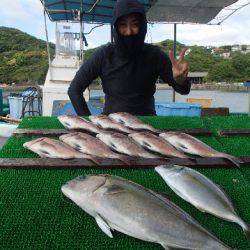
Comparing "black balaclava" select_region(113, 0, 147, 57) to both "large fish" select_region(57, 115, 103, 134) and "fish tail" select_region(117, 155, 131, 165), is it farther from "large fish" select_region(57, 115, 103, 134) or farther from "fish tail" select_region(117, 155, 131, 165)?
"fish tail" select_region(117, 155, 131, 165)

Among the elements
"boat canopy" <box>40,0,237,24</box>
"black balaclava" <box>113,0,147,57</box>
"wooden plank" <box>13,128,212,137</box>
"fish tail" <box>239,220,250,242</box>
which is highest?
"boat canopy" <box>40,0,237,24</box>

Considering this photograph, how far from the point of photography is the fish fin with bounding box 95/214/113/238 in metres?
1.63

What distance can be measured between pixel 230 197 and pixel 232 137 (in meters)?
1.38

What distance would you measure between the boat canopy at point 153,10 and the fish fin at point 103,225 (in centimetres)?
802

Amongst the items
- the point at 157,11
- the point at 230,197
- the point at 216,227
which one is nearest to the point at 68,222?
the point at 216,227

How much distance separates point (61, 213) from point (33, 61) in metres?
27.6

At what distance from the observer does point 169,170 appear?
2.26 metres

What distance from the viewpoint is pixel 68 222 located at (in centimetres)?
175

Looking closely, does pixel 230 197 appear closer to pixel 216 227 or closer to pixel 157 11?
pixel 216 227

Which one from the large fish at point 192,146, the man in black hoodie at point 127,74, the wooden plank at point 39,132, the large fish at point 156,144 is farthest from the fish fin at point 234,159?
the man in black hoodie at point 127,74

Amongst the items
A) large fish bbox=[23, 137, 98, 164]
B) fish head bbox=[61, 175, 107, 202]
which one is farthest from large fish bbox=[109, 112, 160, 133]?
fish head bbox=[61, 175, 107, 202]

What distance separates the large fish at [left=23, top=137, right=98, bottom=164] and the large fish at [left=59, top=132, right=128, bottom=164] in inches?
3.2

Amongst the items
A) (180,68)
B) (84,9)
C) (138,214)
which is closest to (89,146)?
(138,214)

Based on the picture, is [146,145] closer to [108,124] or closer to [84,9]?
[108,124]
